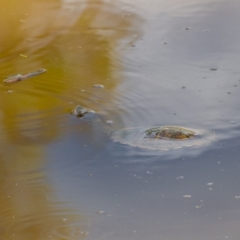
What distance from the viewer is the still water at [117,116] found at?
2.75 m

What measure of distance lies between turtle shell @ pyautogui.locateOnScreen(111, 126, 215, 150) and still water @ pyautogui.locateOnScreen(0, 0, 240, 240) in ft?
0.15

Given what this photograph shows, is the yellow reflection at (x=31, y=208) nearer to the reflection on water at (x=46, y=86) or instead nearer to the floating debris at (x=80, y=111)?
the reflection on water at (x=46, y=86)

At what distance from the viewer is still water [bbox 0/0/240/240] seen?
9.04 feet

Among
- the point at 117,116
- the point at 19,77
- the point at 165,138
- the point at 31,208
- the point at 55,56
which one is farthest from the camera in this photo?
the point at 55,56

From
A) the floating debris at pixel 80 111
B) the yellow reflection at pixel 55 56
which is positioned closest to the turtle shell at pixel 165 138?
the floating debris at pixel 80 111

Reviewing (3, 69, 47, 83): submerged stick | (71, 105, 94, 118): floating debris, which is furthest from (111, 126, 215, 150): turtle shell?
(3, 69, 47, 83): submerged stick

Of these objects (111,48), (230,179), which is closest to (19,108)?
(111,48)

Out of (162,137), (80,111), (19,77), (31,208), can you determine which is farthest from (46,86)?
(31,208)

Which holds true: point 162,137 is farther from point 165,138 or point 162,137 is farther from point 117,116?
point 117,116

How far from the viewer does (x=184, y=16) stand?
538cm

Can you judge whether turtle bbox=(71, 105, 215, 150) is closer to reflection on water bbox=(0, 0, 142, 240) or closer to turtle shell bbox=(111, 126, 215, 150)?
turtle shell bbox=(111, 126, 215, 150)

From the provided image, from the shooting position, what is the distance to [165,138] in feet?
11.0

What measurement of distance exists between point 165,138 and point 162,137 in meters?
0.02

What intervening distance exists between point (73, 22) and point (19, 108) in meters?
1.74
